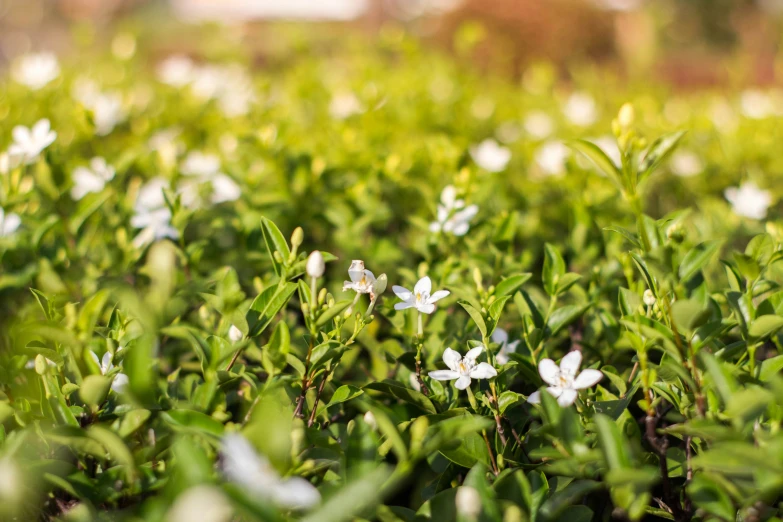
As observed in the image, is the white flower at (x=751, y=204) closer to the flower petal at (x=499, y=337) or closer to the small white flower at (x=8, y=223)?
the flower petal at (x=499, y=337)

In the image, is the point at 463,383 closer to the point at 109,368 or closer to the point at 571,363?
the point at 571,363

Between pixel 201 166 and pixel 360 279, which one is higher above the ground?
pixel 360 279

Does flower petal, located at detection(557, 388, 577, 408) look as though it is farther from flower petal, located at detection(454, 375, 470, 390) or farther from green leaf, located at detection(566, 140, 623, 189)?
green leaf, located at detection(566, 140, 623, 189)

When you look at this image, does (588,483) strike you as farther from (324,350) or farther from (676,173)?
(676,173)

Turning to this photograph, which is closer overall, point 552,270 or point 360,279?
point 360,279

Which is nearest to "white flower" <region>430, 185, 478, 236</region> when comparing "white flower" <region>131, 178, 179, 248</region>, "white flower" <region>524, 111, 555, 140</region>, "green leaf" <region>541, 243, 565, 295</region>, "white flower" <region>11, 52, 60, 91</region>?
"green leaf" <region>541, 243, 565, 295</region>

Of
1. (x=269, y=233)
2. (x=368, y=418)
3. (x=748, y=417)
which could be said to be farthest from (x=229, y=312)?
(x=748, y=417)

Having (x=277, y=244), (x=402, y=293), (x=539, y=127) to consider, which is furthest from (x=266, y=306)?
(x=539, y=127)

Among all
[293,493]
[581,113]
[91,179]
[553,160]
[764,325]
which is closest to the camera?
[293,493]
